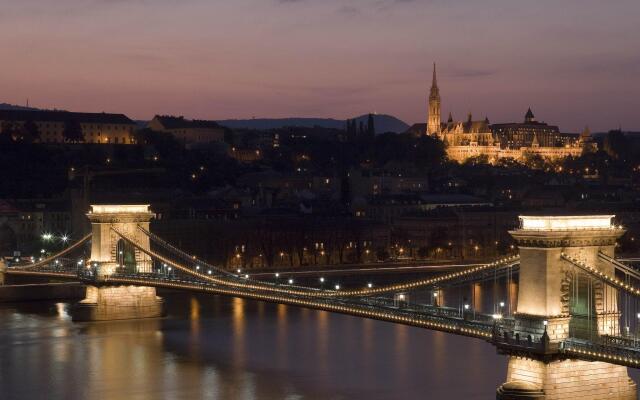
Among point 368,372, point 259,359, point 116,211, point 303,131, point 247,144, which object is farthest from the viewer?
point 303,131

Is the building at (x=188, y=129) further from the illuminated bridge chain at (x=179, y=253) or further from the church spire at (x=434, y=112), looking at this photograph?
the illuminated bridge chain at (x=179, y=253)

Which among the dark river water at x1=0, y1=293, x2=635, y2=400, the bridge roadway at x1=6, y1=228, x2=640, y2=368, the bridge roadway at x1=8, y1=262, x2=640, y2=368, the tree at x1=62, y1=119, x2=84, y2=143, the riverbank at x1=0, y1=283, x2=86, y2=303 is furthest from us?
the tree at x1=62, y1=119, x2=84, y2=143

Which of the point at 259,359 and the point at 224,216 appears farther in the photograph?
the point at 224,216

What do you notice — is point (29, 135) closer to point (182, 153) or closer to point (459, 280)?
point (182, 153)

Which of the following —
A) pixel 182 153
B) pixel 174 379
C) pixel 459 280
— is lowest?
pixel 174 379

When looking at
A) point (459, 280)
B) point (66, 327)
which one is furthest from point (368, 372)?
point (66, 327)

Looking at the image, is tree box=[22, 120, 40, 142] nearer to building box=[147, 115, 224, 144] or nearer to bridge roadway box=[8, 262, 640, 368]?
building box=[147, 115, 224, 144]

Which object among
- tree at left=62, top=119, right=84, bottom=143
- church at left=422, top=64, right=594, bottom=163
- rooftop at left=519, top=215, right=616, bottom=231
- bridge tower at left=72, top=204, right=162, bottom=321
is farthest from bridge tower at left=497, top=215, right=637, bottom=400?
church at left=422, top=64, right=594, bottom=163
